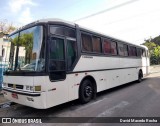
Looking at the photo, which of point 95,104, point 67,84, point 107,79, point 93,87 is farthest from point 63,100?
point 107,79

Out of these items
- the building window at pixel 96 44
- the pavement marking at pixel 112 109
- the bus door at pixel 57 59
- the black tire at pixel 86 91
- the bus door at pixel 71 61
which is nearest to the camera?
the bus door at pixel 57 59

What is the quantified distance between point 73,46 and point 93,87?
2089mm

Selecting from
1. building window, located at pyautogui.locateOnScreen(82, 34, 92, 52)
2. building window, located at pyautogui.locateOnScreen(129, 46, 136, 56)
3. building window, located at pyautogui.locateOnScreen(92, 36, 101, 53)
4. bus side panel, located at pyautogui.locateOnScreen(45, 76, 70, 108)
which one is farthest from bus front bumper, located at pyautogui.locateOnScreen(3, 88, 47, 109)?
building window, located at pyautogui.locateOnScreen(129, 46, 136, 56)

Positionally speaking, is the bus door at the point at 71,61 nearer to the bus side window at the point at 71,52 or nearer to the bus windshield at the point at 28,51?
the bus side window at the point at 71,52

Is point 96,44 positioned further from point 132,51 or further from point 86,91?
point 132,51

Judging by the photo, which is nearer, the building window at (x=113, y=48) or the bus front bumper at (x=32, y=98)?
the bus front bumper at (x=32, y=98)

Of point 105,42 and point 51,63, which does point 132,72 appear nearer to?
point 105,42

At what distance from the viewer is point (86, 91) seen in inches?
259

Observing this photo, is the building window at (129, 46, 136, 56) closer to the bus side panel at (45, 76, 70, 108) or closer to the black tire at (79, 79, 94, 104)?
the black tire at (79, 79, 94, 104)

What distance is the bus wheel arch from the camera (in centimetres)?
629

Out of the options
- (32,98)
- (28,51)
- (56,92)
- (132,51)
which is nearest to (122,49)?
(132,51)

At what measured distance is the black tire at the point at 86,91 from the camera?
629 cm

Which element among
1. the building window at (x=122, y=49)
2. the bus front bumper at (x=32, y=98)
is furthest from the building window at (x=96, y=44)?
the bus front bumper at (x=32, y=98)

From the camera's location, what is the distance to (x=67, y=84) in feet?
18.2
